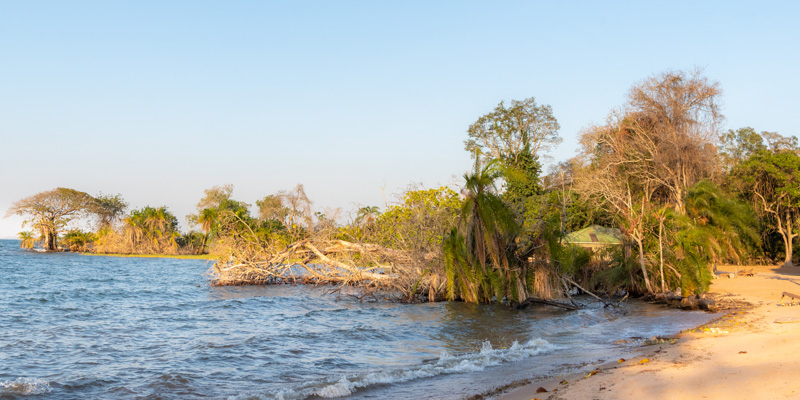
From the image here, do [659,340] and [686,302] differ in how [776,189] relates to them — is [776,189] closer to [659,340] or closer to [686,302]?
[686,302]

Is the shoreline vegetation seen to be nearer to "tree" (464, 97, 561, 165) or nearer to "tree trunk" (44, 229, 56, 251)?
"tree" (464, 97, 561, 165)

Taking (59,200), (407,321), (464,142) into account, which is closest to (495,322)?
(407,321)

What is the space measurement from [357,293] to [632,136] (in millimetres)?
18541

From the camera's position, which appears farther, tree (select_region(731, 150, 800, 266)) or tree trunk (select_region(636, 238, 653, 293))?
tree (select_region(731, 150, 800, 266))

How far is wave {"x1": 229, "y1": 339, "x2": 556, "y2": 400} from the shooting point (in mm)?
8059

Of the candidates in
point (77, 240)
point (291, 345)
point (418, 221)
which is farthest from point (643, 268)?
point (77, 240)

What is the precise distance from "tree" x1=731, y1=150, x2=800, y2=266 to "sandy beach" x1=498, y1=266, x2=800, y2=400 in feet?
73.1

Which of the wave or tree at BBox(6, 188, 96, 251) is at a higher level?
tree at BBox(6, 188, 96, 251)

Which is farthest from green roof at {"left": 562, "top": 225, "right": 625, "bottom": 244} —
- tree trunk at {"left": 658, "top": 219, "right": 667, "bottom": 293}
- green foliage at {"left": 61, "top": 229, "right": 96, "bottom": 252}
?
green foliage at {"left": 61, "top": 229, "right": 96, "bottom": 252}

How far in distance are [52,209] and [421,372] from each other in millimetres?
74930

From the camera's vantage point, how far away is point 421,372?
9.20 m

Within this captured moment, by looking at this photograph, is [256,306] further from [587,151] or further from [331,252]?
[587,151]

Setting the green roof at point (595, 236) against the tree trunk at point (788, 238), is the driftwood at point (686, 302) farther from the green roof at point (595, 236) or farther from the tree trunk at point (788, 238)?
the tree trunk at point (788, 238)

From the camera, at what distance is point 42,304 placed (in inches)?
783
